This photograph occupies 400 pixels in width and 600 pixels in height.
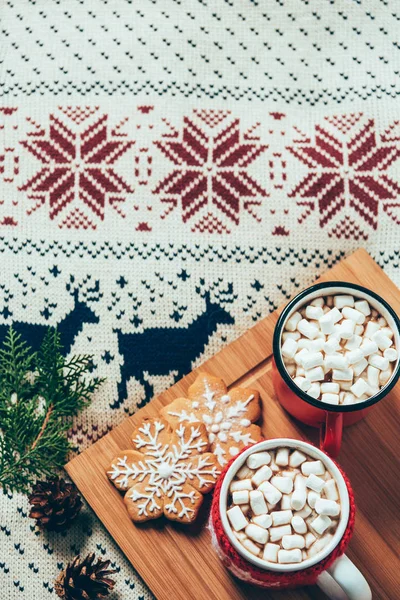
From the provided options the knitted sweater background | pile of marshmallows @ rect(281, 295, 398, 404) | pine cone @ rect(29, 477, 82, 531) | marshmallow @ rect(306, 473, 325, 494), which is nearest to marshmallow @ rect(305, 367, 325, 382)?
pile of marshmallows @ rect(281, 295, 398, 404)

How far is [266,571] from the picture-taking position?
0.69 meters

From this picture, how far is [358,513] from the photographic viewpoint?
2.65 feet

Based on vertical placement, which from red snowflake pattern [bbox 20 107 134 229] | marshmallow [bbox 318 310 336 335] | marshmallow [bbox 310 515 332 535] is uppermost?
red snowflake pattern [bbox 20 107 134 229]

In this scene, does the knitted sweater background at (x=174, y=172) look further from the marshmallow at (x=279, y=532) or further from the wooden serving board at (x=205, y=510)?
the marshmallow at (x=279, y=532)

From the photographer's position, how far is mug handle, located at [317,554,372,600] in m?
0.68

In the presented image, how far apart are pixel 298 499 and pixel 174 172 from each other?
52 cm

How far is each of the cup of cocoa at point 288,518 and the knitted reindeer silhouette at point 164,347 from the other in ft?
0.84

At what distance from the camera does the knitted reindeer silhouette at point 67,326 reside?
3.15 feet

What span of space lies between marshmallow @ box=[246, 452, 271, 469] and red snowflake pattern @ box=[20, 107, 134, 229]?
1.45ft

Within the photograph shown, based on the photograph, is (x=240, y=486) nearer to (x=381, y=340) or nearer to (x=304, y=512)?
(x=304, y=512)

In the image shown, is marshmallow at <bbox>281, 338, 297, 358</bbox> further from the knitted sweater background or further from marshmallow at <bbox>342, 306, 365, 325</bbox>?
the knitted sweater background

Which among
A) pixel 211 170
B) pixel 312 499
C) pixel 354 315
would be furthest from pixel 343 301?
pixel 211 170

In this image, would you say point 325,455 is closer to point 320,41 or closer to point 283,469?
Result: point 283,469

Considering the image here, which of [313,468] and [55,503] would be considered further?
[55,503]
